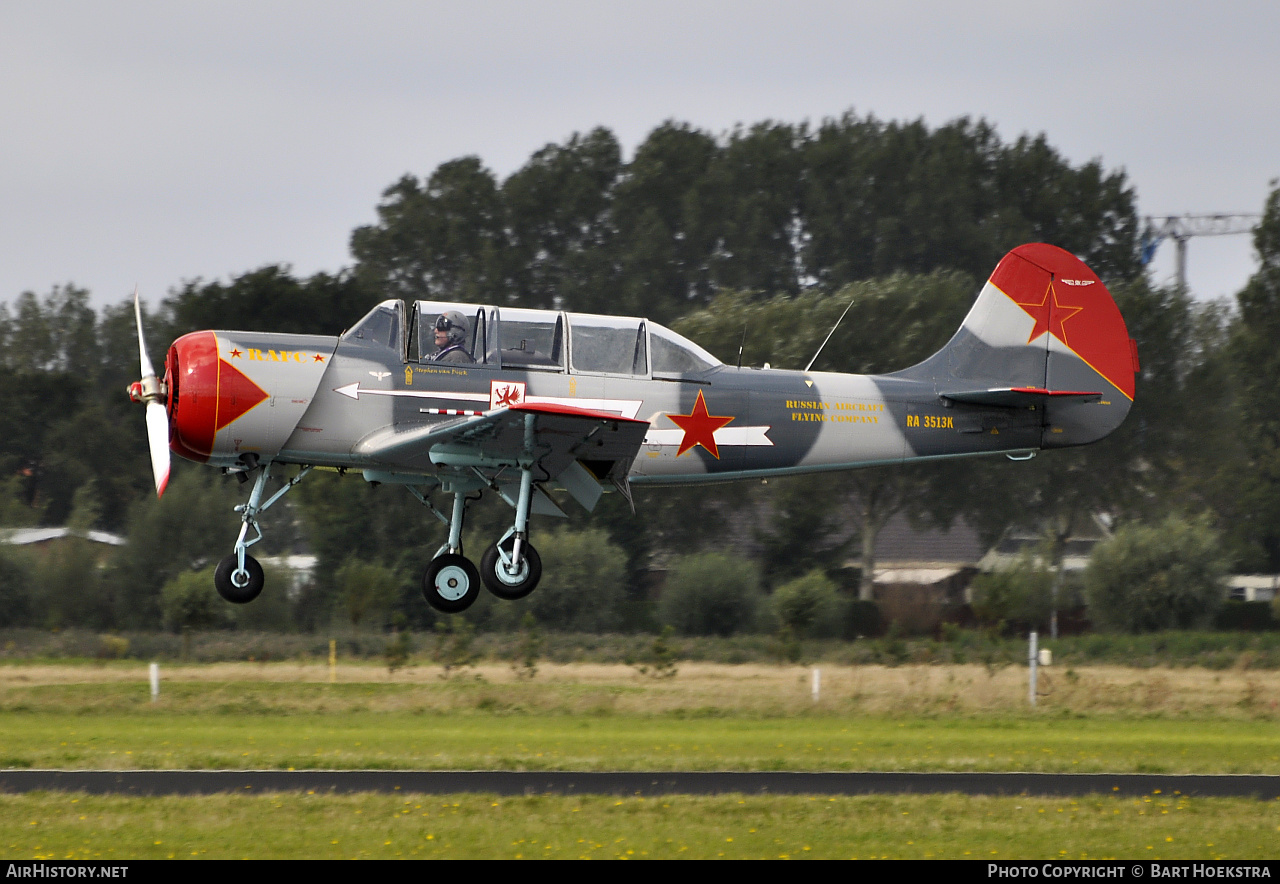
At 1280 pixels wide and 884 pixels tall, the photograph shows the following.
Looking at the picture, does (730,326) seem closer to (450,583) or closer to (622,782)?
(622,782)

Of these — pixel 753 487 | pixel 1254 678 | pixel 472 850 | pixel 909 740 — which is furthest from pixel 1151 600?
pixel 472 850

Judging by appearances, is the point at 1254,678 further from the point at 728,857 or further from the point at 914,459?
the point at 728,857

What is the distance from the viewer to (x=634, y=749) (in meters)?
18.4

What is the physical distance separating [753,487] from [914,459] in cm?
2900

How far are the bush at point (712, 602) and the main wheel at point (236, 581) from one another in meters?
24.2

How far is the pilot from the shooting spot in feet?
40.1

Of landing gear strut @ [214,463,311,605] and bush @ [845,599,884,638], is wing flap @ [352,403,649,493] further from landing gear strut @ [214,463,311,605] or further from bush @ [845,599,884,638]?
bush @ [845,599,884,638]

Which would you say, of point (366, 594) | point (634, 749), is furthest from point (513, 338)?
point (366, 594)

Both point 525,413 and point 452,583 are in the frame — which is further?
point 452,583

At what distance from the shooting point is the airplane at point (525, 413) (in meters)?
11.8

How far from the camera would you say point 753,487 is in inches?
1679

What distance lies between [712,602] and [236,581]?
24780 mm

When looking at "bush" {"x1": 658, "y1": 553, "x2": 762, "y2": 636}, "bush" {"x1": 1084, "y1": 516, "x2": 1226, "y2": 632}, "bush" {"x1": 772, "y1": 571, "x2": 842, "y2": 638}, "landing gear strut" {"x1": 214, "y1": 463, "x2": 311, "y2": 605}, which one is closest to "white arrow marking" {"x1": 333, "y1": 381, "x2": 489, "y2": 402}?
"landing gear strut" {"x1": 214, "y1": 463, "x2": 311, "y2": 605}

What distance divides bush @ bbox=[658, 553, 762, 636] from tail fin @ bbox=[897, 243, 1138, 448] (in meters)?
22.3
